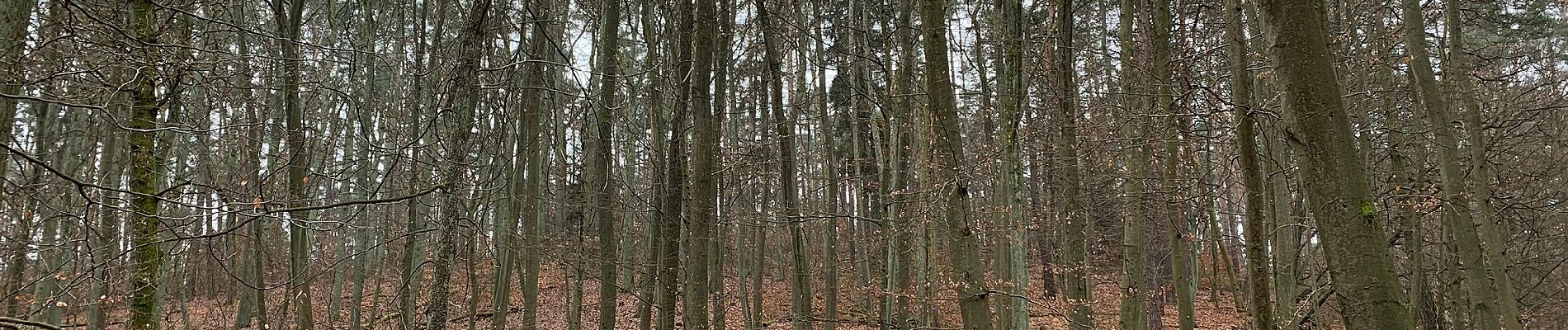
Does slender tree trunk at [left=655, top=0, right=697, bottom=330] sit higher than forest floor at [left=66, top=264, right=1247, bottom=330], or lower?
higher

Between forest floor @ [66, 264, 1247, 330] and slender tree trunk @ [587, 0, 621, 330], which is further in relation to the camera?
forest floor @ [66, 264, 1247, 330]

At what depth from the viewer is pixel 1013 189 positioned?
9203 millimetres

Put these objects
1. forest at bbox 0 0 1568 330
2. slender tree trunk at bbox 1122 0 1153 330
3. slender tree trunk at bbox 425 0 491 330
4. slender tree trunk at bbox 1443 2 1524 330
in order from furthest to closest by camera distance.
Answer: slender tree trunk at bbox 1122 0 1153 330, slender tree trunk at bbox 1443 2 1524 330, slender tree trunk at bbox 425 0 491 330, forest at bbox 0 0 1568 330

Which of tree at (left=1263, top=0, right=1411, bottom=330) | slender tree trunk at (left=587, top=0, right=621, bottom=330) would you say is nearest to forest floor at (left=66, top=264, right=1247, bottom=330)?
slender tree trunk at (left=587, top=0, right=621, bottom=330)

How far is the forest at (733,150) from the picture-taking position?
3926 millimetres

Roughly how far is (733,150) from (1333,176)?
9543 millimetres

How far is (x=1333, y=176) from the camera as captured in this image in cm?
280

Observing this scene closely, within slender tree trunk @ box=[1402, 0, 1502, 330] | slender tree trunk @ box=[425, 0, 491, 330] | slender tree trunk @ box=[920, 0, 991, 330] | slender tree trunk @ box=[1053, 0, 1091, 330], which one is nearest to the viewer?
slender tree trunk @ box=[425, 0, 491, 330]

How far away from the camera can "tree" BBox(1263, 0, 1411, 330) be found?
9.00ft

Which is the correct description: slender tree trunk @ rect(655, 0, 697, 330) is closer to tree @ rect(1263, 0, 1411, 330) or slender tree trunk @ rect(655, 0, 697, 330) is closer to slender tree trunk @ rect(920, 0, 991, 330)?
slender tree trunk @ rect(920, 0, 991, 330)

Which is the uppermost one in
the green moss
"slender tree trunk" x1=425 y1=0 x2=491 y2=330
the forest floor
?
"slender tree trunk" x1=425 y1=0 x2=491 y2=330

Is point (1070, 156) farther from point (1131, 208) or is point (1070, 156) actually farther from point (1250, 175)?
point (1250, 175)

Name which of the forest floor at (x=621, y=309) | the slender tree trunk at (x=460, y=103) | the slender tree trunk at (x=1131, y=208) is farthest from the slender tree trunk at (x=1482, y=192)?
the slender tree trunk at (x=460, y=103)

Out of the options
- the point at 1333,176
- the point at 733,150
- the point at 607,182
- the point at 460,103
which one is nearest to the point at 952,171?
the point at 1333,176
